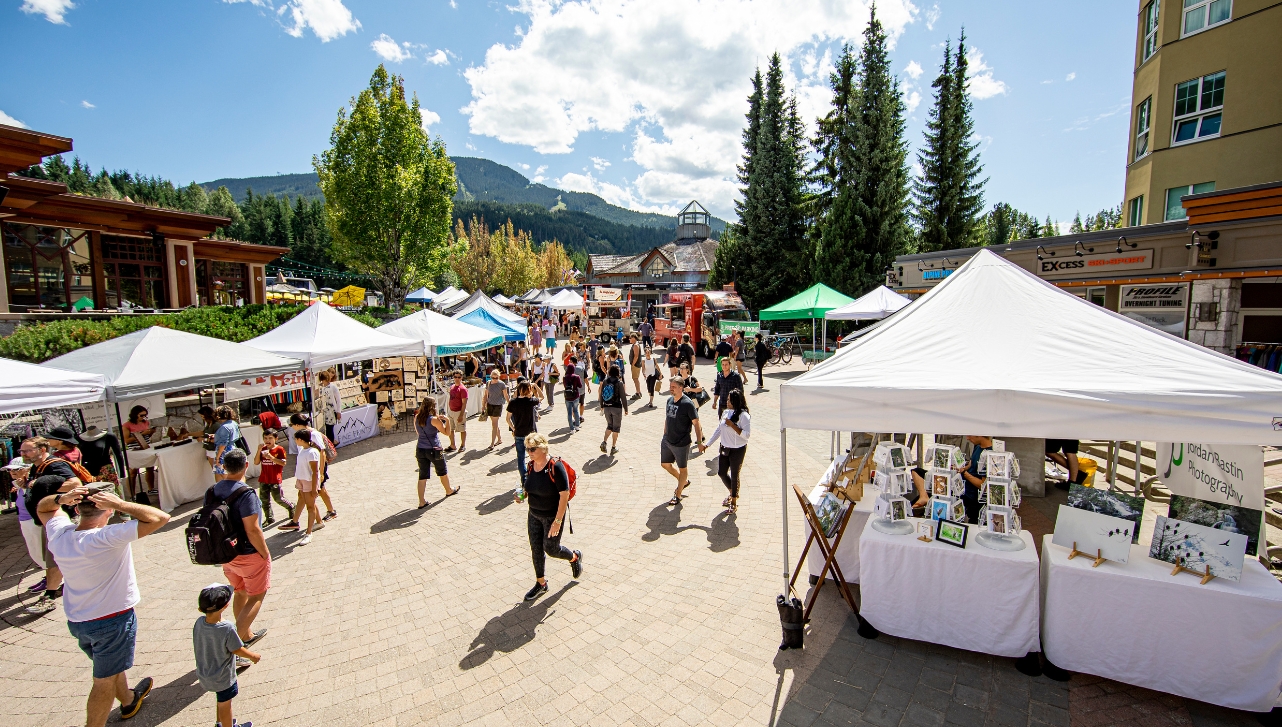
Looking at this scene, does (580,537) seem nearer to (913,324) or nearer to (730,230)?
(913,324)

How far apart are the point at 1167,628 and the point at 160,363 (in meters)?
11.9

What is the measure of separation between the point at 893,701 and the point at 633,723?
1856mm

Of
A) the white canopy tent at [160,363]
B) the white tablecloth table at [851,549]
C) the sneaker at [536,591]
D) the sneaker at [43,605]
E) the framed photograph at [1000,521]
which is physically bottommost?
the sneaker at [43,605]

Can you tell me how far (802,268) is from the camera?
28.7m

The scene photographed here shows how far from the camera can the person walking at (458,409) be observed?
31.7 feet

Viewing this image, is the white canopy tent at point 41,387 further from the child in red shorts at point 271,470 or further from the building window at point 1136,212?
the building window at point 1136,212

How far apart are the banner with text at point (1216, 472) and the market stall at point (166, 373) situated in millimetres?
11886

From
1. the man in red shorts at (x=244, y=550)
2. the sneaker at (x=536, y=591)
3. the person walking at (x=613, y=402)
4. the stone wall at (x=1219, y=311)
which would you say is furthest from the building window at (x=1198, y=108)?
the man in red shorts at (x=244, y=550)

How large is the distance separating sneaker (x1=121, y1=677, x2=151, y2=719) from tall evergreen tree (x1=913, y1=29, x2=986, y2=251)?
32.8 metres

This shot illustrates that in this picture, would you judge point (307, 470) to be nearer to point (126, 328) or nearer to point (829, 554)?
point (829, 554)

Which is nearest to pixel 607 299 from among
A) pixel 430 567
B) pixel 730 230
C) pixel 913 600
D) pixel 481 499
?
pixel 730 230

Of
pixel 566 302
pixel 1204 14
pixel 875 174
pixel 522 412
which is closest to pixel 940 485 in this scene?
pixel 522 412

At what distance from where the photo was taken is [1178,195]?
42.2 ft

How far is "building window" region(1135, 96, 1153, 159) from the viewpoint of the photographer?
1377 centimetres
